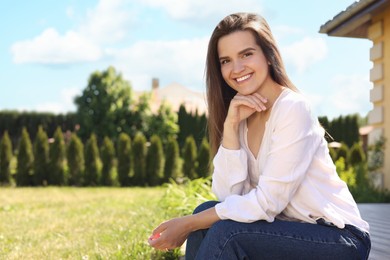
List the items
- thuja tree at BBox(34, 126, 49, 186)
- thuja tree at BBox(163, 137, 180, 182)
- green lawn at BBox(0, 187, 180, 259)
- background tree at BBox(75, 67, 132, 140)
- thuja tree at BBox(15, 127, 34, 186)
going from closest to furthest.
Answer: green lawn at BBox(0, 187, 180, 259)
thuja tree at BBox(15, 127, 34, 186)
thuja tree at BBox(34, 126, 49, 186)
thuja tree at BBox(163, 137, 180, 182)
background tree at BBox(75, 67, 132, 140)

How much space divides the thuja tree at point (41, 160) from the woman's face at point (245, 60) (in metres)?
15.1

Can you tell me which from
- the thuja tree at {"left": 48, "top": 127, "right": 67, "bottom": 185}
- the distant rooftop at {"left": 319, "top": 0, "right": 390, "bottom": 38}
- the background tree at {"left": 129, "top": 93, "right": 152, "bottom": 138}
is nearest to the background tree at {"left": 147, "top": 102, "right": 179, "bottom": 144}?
the background tree at {"left": 129, "top": 93, "right": 152, "bottom": 138}

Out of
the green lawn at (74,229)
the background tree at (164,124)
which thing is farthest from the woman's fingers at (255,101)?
the background tree at (164,124)

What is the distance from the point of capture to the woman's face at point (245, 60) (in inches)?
94.0

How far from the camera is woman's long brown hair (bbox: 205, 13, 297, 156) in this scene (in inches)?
94.3

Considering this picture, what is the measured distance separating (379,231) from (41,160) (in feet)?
46.3

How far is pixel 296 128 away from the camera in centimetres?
221

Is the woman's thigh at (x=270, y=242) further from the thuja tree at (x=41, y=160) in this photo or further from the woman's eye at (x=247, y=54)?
the thuja tree at (x=41, y=160)

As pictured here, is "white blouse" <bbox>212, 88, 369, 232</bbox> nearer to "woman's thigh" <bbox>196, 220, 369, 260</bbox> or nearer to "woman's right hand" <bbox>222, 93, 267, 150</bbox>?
"woman's thigh" <bbox>196, 220, 369, 260</bbox>

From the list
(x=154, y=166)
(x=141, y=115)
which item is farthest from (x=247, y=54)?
(x=141, y=115)

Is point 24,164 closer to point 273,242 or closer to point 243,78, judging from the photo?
point 243,78

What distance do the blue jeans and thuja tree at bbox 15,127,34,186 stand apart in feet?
50.6

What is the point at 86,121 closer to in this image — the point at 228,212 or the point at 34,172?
the point at 34,172

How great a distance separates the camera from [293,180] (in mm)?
2170
